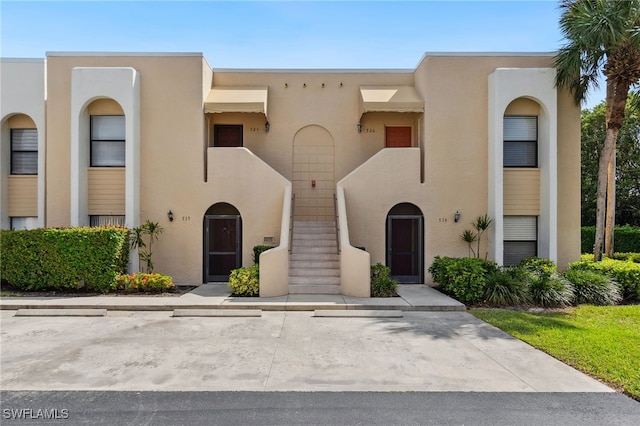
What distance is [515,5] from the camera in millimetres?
10766

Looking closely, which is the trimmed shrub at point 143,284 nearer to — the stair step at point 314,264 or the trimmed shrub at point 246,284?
the trimmed shrub at point 246,284

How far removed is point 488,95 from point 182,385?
12.4 m

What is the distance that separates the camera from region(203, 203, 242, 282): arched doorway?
13148 mm

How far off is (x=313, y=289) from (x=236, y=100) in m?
6.98

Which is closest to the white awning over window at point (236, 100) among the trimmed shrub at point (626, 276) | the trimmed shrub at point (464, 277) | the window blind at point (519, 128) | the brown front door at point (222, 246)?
the brown front door at point (222, 246)

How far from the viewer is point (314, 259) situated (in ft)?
40.5

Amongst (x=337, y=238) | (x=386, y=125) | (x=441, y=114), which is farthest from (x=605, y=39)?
(x=337, y=238)

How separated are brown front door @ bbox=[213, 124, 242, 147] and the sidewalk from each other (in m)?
6.23

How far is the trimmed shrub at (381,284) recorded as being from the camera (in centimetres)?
1081

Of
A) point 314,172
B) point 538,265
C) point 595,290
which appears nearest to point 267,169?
point 314,172

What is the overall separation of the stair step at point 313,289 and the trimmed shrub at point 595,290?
6486mm

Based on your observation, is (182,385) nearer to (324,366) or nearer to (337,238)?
(324,366)

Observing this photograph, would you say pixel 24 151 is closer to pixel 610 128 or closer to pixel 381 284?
pixel 381 284

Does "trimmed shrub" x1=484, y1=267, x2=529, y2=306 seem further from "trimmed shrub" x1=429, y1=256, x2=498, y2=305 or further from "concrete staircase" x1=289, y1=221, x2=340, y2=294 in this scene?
"concrete staircase" x1=289, y1=221, x2=340, y2=294
